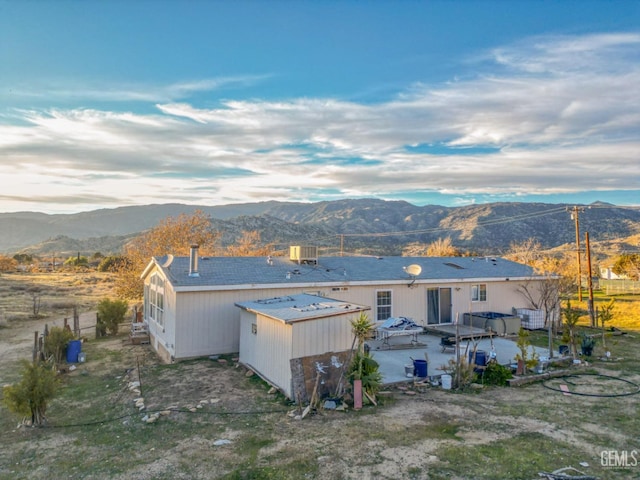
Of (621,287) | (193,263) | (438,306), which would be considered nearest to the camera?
(193,263)

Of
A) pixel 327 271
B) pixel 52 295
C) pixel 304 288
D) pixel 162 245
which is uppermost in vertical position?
pixel 162 245

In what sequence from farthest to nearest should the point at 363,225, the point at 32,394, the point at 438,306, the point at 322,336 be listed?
the point at 363,225 → the point at 438,306 → the point at 322,336 → the point at 32,394

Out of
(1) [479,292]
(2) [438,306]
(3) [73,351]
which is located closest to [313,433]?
(3) [73,351]

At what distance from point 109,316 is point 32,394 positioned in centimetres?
1199

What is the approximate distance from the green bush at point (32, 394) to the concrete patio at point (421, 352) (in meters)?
8.36

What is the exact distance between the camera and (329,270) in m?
18.5

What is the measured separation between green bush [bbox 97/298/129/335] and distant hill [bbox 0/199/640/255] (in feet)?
52.8

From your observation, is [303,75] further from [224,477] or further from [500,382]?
[224,477]

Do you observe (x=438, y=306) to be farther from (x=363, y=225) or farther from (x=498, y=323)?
(x=363, y=225)

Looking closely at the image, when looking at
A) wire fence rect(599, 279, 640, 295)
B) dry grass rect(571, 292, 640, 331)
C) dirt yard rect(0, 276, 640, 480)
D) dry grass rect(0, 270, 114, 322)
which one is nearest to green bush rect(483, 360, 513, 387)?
dirt yard rect(0, 276, 640, 480)

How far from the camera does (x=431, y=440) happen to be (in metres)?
7.76

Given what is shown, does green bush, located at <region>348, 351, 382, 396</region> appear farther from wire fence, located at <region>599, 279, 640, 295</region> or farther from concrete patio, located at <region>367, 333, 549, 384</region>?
wire fence, located at <region>599, 279, 640, 295</region>

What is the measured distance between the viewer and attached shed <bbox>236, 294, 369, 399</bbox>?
9.93 meters

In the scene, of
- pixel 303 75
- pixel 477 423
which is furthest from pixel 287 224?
pixel 477 423
